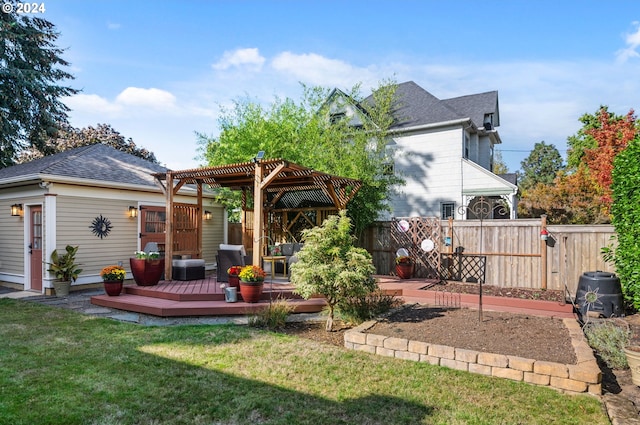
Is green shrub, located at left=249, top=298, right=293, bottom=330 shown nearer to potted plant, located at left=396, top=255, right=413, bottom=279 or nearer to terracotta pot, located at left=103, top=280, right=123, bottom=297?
terracotta pot, located at left=103, top=280, right=123, bottom=297

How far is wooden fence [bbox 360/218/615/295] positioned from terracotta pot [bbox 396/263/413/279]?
34.7 inches

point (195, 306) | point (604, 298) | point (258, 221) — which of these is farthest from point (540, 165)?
point (195, 306)

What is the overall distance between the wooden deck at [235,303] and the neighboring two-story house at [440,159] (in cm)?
655

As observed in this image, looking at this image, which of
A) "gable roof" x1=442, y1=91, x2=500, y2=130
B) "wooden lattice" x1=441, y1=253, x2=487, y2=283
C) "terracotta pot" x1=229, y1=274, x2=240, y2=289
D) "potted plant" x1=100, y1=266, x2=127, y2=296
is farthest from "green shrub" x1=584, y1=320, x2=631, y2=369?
"gable roof" x1=442, y1=91, x2=500, y2=130

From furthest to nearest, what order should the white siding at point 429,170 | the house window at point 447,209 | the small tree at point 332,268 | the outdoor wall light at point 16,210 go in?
the house window at point 447,209 < the white siding at point 429,170 < the outdoor wall light at point 16,210 < the small tree at point 332,268

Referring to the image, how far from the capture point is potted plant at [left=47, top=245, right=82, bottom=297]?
327 inches

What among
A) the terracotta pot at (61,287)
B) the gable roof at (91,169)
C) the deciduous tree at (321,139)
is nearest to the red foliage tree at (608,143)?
the deciduous tree at (321,139)

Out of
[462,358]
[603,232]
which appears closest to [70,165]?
[462,358]

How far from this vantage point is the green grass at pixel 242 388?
2941mm

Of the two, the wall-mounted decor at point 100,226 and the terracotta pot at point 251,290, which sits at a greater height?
the wall-mounted decor at point 100,226

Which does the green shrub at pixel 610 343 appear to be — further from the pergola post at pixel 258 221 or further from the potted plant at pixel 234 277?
the potted plant at pixel 234 277

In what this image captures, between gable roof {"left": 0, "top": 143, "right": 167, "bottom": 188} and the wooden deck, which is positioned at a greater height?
gable roof {"left": 0, "top": 143, "right": 167, "bottom": 188}

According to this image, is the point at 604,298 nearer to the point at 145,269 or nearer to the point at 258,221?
the point at 258,221

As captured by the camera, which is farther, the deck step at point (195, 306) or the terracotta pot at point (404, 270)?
the terracotta pot at point (404, 270)
